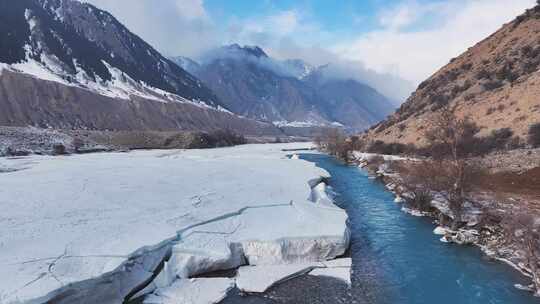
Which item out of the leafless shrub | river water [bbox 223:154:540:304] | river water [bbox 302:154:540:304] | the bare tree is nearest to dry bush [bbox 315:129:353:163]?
the bare tree

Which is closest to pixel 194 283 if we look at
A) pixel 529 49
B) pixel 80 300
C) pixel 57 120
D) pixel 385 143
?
pixel 80 300

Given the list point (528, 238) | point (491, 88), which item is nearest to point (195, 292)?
point (528, 238)

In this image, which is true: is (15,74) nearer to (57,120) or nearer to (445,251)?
(57,120)

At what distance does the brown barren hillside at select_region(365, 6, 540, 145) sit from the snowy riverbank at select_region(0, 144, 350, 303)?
27.8 meters

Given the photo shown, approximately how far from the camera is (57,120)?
427 ft

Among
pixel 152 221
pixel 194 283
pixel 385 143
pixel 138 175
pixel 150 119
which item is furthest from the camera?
pixel 150 119

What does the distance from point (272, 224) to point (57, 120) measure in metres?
130

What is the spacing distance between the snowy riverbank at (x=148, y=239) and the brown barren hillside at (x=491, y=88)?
91.3 ft

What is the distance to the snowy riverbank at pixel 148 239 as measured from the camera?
42.0 ft

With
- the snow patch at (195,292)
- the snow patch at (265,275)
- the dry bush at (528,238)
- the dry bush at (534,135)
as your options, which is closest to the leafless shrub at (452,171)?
the dry bush at (528,238)

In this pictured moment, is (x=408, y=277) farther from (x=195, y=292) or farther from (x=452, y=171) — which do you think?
(x=452, y=171)

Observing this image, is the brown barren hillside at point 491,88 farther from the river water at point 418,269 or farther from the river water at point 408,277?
the river water at point 408,277

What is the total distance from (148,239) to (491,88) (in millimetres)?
51429

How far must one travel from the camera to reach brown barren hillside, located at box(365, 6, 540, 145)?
141 ft
